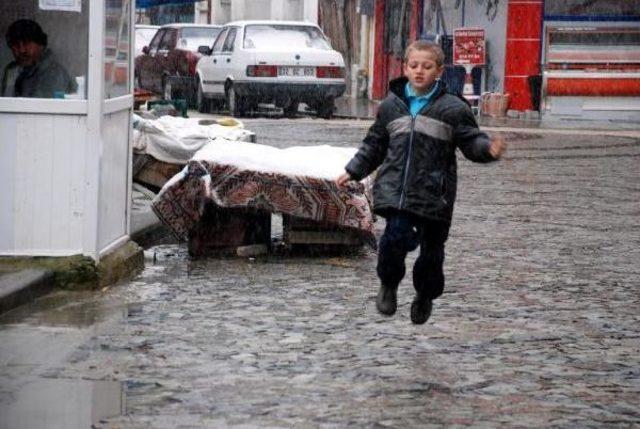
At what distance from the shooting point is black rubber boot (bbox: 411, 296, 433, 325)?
753 cm

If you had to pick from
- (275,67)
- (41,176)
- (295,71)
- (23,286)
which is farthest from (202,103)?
(23,286)

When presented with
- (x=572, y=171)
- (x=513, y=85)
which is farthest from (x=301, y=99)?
(x=572, y=171)

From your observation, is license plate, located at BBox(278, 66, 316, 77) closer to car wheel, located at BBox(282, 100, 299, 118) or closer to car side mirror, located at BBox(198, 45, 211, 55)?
car wheel, located at BBox(282, 100, 299, 118)

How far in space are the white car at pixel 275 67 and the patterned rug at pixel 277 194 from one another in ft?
56.0

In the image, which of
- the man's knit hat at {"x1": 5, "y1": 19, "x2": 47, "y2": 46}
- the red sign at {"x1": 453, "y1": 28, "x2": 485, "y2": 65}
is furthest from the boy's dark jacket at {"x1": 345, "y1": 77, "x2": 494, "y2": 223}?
the red sign at {"x1": 453, "y1": 28, "x2": 485, "y2": 65}

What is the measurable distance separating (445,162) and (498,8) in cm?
2500

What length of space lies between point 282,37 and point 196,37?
5.38 meters

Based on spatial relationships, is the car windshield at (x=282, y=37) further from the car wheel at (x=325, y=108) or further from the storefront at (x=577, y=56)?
the storefront at (x=577, y=56)

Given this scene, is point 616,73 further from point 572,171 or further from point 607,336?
→ point 607,336

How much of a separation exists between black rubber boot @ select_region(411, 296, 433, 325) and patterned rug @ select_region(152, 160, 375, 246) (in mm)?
2723

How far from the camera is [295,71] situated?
89.5ft

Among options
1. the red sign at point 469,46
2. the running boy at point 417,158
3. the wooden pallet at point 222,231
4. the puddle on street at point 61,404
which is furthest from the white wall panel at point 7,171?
the red sign at point 469,46

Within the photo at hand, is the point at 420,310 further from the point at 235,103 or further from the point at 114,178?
the point at 235,103

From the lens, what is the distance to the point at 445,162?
24.0 ft
